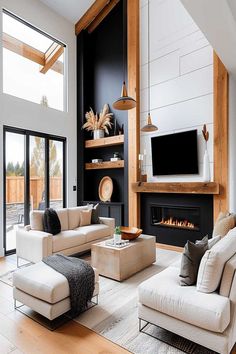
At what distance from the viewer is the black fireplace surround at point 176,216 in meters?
4.50

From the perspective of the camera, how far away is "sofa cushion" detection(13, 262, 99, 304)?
225 cm

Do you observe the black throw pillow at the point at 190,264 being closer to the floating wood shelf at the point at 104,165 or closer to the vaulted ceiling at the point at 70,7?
the floating wood shelf at the point at 104,165

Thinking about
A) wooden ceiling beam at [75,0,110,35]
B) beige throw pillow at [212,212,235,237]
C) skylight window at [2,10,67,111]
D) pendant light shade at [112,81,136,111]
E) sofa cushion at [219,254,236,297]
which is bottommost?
sofa cushion at [219,254,236,297]

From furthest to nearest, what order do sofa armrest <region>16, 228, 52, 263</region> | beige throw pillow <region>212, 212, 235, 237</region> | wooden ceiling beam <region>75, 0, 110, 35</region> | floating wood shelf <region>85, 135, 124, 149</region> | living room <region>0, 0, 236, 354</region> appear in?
wooden ceiling beam <region>75, 0, 110, 35</region>, floating wood shelf <region>85, 135, 124, 149</region>, sofa armrest <region>16, 228, 52, 263</region>, beige throw pillow <region>212, 212, 235, 237</region>, living room <region>0, 0, 236, 354</region>

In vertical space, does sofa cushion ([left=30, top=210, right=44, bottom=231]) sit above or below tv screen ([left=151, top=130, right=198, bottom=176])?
below

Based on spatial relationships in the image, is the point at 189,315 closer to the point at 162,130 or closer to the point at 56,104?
the point at 162,130

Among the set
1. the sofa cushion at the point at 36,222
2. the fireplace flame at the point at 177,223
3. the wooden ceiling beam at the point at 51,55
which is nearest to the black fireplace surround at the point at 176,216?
the fireplace flame at the point at 177,223

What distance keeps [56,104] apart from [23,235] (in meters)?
3.41

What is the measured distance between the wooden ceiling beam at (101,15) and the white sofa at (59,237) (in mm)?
4913

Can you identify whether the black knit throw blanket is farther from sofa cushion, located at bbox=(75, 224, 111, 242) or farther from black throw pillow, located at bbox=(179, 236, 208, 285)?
sofa cushion, located at bbox=(75, 224, 111, 242)

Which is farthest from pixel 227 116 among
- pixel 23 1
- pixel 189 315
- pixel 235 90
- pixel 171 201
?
pixel 23 1

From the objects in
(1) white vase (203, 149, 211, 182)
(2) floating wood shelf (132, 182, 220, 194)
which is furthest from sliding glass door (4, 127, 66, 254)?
(1) white vase (203, 149, 211, 182)

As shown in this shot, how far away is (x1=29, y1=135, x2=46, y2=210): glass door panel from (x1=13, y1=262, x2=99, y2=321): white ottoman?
2.87m

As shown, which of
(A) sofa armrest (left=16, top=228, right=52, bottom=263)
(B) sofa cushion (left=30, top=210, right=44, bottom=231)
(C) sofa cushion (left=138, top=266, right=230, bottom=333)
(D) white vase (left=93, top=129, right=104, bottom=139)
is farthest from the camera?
(D) white vase (left=93, top=129, right=104, bottom=139)
